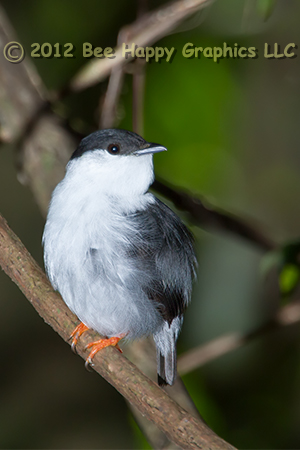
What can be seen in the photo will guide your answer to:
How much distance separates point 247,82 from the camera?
442cm

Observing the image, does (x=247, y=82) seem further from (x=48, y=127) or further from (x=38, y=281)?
(x=38, y=281)

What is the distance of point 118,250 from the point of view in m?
2.49

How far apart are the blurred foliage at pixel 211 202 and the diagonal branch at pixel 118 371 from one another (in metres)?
1.01

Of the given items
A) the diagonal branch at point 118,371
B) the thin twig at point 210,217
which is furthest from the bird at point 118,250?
the thin twig at point 210,217

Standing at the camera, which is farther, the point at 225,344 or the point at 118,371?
the point at 225,344

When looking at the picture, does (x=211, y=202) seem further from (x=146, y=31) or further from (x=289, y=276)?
(x=146, y=31)

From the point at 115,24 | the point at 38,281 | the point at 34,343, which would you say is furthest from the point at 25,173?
the point at 34,343

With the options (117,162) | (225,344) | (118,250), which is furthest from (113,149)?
(225,344)

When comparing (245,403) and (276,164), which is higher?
(276,164)

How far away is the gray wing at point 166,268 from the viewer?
101 inches

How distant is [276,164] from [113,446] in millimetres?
3258

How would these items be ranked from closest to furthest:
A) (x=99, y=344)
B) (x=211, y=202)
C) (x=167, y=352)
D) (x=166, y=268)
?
(x=99, y=344) → (x=166, y=268) → (x=167, y=352) → (x=211, y=202)

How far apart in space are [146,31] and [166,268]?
5.43ft

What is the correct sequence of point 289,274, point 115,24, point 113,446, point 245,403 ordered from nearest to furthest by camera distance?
point 289,274 < point 245,403 < point 115,24 < point 113,446
